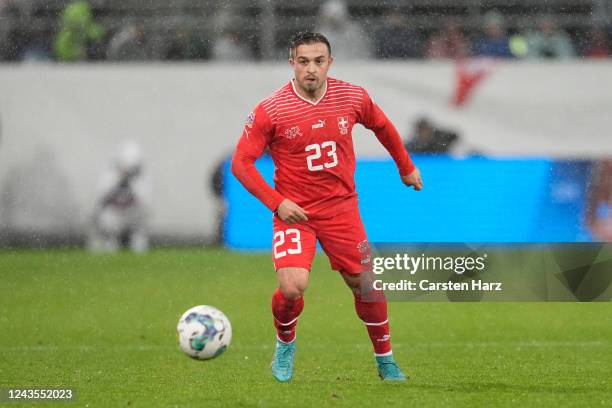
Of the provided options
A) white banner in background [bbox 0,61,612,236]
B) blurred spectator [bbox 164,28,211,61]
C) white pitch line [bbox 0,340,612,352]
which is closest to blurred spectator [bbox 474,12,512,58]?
white banner in background [bbox 0,61,612,236]

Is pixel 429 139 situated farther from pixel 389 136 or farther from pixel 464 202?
pixel 389 136

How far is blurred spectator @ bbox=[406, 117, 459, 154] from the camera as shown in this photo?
15188mm

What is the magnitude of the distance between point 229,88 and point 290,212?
8566mm

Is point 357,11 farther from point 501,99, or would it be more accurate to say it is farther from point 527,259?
point 527,259

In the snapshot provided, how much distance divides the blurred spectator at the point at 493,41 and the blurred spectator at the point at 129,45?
4095 mm

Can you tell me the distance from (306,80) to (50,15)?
954 cm

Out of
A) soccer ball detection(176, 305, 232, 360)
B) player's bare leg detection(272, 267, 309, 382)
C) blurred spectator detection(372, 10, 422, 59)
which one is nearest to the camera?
soccer ball detection(176, 305, 232, 360)

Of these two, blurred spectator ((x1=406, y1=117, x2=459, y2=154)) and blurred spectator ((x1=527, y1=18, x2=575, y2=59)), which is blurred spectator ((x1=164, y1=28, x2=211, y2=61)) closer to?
blurred spectator ((x1=406, y1=117, x2=459, y2=154))

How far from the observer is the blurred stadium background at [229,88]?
15.3m

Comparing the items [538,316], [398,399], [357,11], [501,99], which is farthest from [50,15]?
[398,399]

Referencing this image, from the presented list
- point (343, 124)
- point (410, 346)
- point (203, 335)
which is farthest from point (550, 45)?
point (203, 335)

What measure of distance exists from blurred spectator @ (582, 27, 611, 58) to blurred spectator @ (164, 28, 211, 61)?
4715mm

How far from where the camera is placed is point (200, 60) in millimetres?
15742

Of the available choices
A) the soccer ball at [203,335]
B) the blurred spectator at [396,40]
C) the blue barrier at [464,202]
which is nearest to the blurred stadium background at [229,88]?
the blurred spectator at [396,40]
